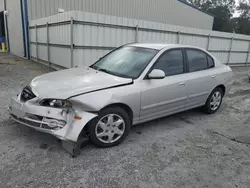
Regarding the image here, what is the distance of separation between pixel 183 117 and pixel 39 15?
1091cm

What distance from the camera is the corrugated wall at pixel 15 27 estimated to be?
13227 millimetres

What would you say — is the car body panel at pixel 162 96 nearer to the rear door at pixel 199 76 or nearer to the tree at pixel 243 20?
the rear door at pixel 199 76

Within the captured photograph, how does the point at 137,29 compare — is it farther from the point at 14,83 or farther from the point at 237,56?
the point at 237,56

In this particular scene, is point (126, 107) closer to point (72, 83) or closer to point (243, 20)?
point (72, 83)

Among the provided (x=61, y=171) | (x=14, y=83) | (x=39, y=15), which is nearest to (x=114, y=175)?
(x=61, y=171)

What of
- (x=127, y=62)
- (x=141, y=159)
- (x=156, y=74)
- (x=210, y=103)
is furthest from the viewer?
(x=210, y=103)

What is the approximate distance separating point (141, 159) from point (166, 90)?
1348 millimetres

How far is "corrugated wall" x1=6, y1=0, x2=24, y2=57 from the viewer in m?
13.2

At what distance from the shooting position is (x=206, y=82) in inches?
179

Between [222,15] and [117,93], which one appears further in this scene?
[222,15]

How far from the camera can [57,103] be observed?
9.65ft

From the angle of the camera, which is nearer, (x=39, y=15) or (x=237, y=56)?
(x=39, y=15)

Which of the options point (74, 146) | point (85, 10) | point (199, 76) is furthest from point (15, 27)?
point (74, 146)

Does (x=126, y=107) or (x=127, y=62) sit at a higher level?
(x=127, y=62)
